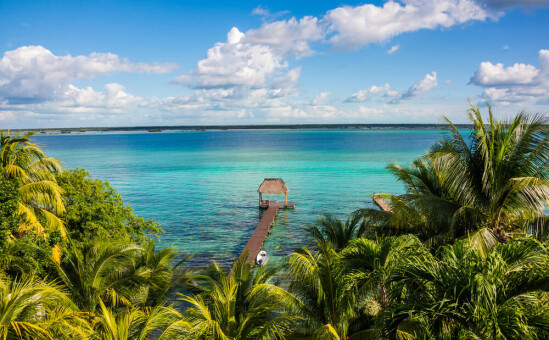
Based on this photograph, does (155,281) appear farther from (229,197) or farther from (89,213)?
(229,197)

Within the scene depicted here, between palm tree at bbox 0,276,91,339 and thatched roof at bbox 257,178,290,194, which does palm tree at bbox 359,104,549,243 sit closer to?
palm tree at bbox 0,276,91,339

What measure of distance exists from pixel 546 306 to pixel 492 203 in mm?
3995

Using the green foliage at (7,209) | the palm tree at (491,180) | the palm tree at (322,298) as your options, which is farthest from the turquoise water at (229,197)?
the palm tree at (491,180)

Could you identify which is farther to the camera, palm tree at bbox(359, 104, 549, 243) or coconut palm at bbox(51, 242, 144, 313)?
coconut palm at bbox(51, 242, 144, 313)

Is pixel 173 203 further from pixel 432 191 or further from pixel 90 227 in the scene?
pixel 432 191

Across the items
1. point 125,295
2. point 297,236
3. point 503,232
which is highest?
point 503,232

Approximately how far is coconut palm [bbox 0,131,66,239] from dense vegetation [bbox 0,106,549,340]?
0.04 metres

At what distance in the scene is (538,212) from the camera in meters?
8.00

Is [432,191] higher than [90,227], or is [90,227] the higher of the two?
[432,191]

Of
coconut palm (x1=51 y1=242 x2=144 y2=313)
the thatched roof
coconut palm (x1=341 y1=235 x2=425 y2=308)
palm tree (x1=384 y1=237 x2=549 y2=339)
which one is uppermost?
palm tree (x1=384 y1=237 x2=549 y2=339)

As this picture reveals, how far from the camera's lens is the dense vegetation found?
15.6 feet

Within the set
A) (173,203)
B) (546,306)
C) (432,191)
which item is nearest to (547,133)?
(432,191)

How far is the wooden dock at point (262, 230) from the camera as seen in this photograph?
18.9 metres

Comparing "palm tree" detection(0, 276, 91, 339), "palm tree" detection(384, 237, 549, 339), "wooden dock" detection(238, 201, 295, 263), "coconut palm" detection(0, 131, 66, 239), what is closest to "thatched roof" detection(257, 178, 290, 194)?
"wooden dock" detection(238, 201, 295, 263)
